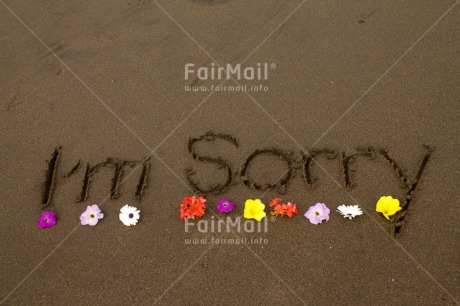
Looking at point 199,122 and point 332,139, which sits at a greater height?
point 199,122

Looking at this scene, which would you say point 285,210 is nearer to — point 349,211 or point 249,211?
point 249,211

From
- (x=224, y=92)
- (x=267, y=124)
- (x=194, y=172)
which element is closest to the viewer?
(x=194, y=172)

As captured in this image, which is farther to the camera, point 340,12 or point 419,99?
point 340,12

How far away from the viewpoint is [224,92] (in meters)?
3.35

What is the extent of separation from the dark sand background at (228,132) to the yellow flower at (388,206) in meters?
0.06

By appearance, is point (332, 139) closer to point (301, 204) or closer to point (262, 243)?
point (301, 204)

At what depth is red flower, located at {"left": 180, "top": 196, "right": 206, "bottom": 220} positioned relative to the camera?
2697 mm

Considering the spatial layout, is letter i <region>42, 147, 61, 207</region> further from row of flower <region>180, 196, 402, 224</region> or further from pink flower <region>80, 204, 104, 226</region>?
row of flower <region>180, 196, 402, 224</region>

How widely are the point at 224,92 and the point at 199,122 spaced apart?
0.33 metres

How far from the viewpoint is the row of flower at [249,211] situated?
2.64 metres

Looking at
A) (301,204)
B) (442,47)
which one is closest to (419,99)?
(442,47)

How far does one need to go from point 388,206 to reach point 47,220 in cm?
202

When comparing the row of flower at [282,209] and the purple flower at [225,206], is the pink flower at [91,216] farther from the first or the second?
the purple flower at [225,206]

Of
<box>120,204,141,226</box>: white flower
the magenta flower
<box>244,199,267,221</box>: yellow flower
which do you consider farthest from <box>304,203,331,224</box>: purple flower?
the magenta flower
